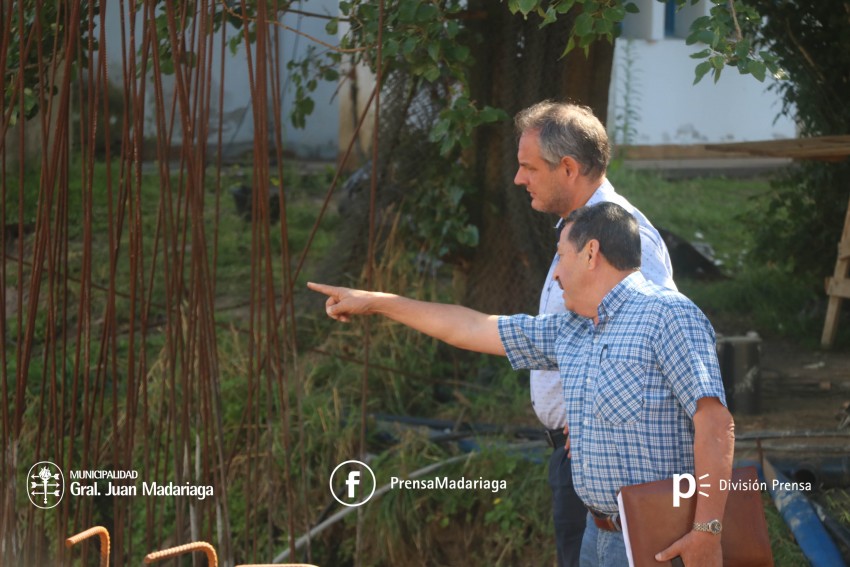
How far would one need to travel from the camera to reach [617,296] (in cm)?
218

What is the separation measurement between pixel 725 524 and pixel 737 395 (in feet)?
9.28

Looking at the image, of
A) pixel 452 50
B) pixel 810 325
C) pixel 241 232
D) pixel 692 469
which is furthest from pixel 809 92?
pixel 692 469

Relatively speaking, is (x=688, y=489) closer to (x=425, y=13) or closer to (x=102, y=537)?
(x=102, y=537)

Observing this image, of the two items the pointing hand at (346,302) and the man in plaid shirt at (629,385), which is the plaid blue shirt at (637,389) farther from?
the pointing hand at (346,302)

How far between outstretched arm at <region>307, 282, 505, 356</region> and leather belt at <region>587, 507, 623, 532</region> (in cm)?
41

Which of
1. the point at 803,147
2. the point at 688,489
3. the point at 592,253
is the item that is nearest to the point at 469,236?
the point at 803,147

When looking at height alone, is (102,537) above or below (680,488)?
below

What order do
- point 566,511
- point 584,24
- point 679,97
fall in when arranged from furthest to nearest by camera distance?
point 679,97 → point 584,24 → point 566,511

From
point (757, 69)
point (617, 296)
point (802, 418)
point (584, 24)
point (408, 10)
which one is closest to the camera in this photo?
point (617, 296)

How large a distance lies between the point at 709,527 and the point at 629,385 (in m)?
0.31

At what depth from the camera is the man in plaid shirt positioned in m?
2.03

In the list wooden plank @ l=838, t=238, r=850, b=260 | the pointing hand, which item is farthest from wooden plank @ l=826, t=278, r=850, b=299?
the pointing hand

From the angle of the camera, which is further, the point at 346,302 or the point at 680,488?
the point at 346,302

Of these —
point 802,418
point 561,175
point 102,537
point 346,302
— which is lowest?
point 802,418
